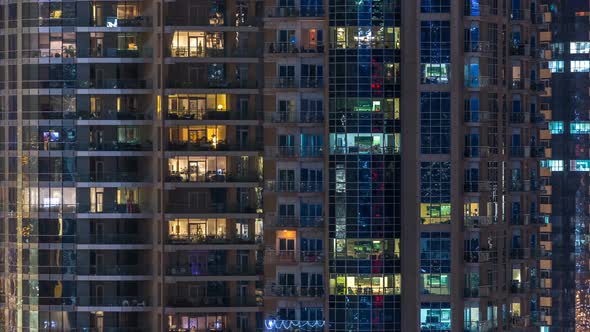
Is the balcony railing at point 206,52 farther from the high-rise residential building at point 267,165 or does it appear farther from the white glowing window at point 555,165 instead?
the white glowing window at point 555,165

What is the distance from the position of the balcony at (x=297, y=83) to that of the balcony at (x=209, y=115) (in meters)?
3.20

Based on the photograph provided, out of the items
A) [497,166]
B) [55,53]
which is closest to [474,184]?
[497,166]

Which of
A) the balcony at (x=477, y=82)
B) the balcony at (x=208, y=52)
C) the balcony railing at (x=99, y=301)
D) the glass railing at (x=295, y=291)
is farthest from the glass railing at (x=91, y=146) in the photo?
the balcony at (x=477, y=82)

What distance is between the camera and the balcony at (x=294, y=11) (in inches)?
5315

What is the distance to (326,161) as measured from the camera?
135 m

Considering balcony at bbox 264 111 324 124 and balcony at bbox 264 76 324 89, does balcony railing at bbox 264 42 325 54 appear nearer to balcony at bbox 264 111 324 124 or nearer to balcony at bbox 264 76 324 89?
balcony at bbox 264 76 324 89

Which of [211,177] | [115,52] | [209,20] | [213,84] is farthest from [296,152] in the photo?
[115,52]

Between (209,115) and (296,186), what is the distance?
25.5 feet

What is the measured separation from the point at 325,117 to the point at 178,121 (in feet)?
32.4

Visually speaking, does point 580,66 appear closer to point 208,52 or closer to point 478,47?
point 478,47

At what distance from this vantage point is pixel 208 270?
137 m

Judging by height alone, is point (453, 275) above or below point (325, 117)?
below

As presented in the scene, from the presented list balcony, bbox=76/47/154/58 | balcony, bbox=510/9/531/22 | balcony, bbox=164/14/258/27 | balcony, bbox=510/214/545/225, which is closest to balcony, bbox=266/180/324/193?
balcony, bbox=164/14/258/27

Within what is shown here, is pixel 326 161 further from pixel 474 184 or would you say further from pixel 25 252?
pixel 25 252
